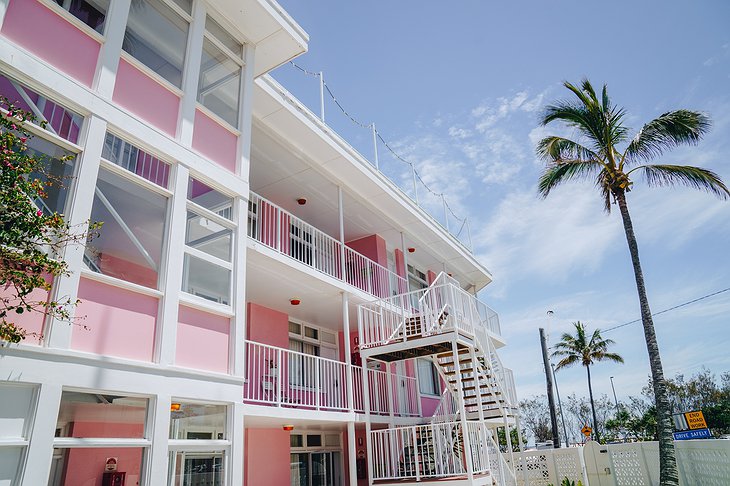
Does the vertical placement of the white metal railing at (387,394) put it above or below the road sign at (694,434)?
above

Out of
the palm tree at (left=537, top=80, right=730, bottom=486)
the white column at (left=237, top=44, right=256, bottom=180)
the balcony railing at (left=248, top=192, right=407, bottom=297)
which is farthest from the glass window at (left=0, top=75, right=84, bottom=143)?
the palm tree at (left=537, top=80, right=730, bottom=486)

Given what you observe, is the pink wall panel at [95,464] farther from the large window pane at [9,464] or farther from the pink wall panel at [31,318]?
the pink wall panel at [31,318]

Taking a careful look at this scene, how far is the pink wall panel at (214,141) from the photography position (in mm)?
6910

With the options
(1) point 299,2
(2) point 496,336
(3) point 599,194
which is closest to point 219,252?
(1) point 299,2

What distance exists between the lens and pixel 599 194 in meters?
13.5

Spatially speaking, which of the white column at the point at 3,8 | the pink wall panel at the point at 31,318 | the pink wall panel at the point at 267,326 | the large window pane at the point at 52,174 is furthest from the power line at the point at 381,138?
the pink wall panel at the point at 31,318

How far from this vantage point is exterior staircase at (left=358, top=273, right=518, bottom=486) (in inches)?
377

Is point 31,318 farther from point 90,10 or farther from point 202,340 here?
point 90,10

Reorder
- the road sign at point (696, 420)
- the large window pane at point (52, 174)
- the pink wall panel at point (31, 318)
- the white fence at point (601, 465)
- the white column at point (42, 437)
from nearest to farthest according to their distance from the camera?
the white column at point (42, 437) → the pink wall panel at point (31, 318) → the large window pane at point (52, 174) → the road sign at point (696, 420) → the white fence at point (601, 465)

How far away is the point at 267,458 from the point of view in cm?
1088

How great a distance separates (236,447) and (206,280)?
7.01 ft

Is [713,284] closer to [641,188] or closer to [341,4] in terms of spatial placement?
[641,188]

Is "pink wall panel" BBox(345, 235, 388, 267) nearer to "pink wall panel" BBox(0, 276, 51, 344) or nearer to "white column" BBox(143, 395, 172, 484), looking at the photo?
"white column" BBox(143, 395, 172, 484)

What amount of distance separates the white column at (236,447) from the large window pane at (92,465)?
1.24 metres
